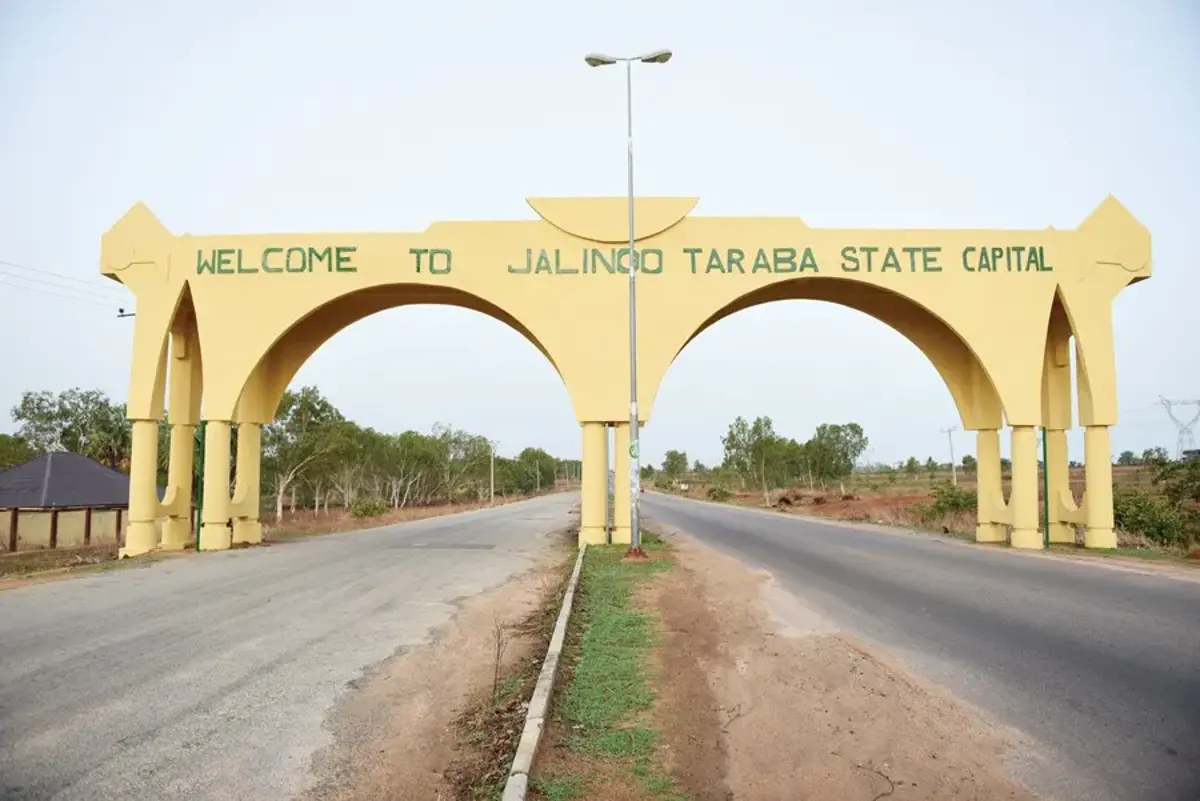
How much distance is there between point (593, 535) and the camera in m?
16.7

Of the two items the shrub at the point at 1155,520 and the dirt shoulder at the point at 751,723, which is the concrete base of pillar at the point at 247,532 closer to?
the dirt shoulder at the point at 751,723

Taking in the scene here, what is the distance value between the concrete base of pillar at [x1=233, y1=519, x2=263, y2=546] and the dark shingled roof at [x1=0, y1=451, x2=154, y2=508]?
46.3 ft

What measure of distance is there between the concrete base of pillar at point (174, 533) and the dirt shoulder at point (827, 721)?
47.5 feet

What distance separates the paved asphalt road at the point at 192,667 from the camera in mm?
4309

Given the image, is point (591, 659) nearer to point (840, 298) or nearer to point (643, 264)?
point (643, 264)

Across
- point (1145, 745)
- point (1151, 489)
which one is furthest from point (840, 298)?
point (1151, 489)

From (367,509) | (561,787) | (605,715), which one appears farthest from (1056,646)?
(367,509)

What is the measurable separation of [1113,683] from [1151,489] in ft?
151

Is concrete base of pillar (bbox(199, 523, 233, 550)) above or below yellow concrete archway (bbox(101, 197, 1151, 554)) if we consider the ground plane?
below

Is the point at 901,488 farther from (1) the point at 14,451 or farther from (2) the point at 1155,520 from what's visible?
(1) the point at 14,451

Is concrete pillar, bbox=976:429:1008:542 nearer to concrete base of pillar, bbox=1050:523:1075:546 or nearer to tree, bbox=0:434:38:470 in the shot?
concrete base of pillar, bbox=1050:523:1075:546

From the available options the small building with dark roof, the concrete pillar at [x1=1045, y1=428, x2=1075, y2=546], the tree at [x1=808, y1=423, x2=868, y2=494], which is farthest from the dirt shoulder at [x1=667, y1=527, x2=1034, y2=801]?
the tree at [x1=808, y1=423, x2=868, y2=494]

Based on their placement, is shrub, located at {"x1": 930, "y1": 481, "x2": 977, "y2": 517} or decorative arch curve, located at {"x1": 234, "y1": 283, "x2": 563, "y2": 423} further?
shrub, located at {"x1": 930, "y1": 481, "x2": 977, "y2": 517}

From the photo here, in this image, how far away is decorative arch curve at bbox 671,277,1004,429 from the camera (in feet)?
59.8
